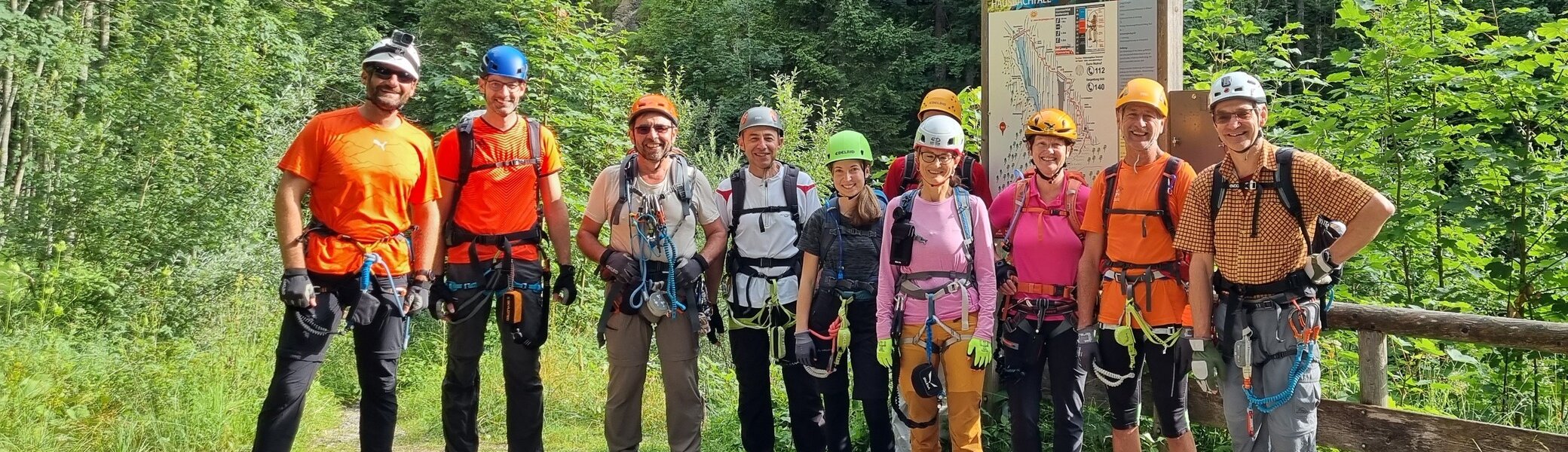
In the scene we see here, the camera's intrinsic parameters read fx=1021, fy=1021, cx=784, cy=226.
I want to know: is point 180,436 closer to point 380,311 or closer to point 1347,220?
point 380,311

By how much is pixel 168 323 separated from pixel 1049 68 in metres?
7.72

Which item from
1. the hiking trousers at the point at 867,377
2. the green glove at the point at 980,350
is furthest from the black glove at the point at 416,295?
the green glove at the point at 980,350

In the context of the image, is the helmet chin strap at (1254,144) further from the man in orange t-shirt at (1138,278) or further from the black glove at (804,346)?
the black glove at (804,346)

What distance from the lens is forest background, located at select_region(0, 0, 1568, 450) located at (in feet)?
21.6

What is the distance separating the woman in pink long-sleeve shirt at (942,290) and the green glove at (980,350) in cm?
1

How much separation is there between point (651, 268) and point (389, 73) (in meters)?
1.65

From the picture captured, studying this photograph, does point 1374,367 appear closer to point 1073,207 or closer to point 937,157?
point 1073,207

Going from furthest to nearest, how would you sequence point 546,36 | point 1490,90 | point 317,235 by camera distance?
point 546,36 < point 1490,90 < point 317,235

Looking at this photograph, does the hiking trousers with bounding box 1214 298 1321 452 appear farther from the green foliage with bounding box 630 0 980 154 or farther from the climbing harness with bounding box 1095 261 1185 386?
the green foliage with bounding box 630 0 980 154

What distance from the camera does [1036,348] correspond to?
511 centimetres

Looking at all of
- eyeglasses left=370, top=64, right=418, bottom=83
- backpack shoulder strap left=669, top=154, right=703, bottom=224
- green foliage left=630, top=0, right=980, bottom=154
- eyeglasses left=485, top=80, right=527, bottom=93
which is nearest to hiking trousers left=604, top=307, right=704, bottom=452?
backpack shoulder strap left=669, top=154, right=703, bottom=224

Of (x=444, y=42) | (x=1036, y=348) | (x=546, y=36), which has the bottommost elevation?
(x=1036, y=348)

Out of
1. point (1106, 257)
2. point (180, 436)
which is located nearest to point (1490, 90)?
point (1106, 257)

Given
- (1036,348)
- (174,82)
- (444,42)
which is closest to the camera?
(1036,348)
